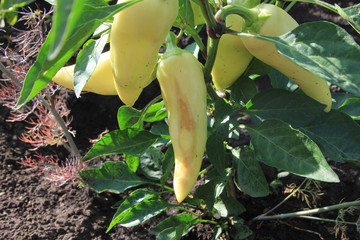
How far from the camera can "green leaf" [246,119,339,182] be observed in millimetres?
672

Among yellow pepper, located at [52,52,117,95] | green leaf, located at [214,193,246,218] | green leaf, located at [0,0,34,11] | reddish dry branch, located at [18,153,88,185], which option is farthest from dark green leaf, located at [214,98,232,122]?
reddish dry branch, located at [18,153,88,185]

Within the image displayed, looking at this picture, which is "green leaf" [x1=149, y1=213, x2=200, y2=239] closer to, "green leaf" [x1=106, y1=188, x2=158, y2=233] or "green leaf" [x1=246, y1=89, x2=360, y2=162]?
"green leaf" [x1=106, y1=188, x2=158, y2=233]

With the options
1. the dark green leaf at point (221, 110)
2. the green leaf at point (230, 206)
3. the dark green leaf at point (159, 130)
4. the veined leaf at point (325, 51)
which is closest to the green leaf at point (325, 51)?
the veined leaf at point (325, 51)

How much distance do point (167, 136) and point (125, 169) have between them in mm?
205

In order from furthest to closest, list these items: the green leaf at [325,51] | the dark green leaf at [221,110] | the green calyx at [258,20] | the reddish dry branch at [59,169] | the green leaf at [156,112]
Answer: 1. the reddish dry branch at [59,169]
2. the green leaf at [156,112]
3. the dark green leaf at [221,110]
4. the green calyx at [258,20]
5. the green leaf at [325,51]

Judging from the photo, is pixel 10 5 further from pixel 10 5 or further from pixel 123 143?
pixel 123 143

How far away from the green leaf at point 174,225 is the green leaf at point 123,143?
22 centimetres

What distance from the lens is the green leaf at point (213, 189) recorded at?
886 mm

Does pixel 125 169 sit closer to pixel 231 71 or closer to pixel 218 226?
pixel 218 226

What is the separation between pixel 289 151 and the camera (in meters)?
0.73

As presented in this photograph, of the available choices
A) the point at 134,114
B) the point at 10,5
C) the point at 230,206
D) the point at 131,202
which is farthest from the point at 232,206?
the point at 10,5

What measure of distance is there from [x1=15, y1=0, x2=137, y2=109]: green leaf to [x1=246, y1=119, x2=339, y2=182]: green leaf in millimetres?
406

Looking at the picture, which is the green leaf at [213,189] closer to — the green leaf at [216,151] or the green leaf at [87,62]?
the green leaf at [216,151]

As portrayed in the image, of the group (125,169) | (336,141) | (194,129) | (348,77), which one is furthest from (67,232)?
(348,77)
